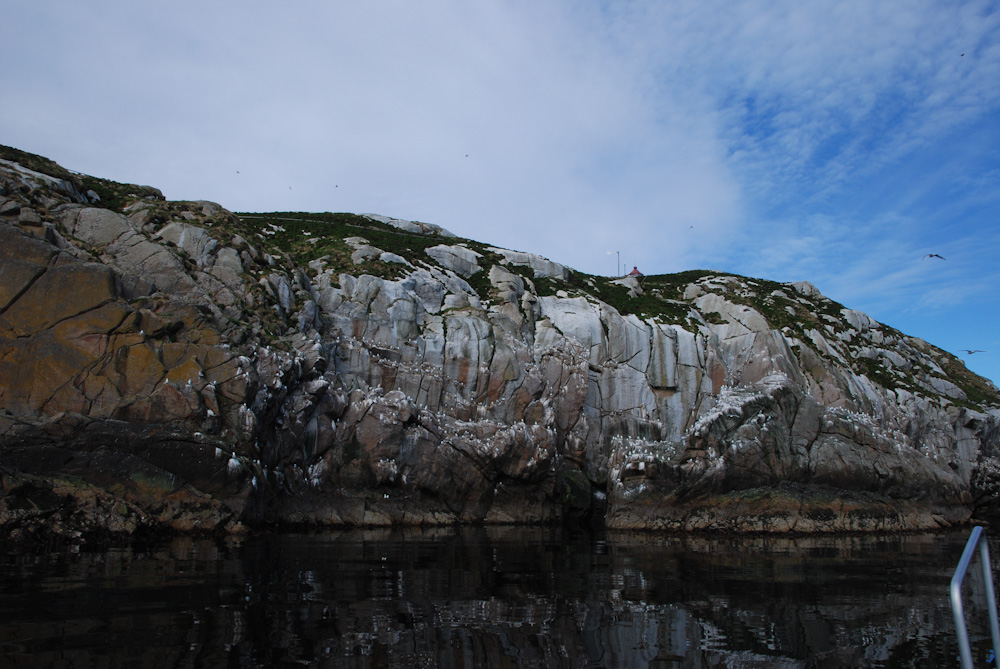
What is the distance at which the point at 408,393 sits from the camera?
35719 mm

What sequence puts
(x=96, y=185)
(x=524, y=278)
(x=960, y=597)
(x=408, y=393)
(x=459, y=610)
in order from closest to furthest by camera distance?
(x=960, y=597)
(x=459, y=610)
(x=408, y=393)
(x=96, y=185)
(x=524, y=278)

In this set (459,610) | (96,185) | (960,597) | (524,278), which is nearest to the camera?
(960,597)

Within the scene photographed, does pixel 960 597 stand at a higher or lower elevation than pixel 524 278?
lower

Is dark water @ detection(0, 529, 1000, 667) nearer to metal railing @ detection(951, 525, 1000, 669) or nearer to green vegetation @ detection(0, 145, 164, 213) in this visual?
metal railing @ detection(951, 525, 1000, 669)

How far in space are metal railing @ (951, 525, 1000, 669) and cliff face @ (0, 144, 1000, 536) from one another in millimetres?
22119

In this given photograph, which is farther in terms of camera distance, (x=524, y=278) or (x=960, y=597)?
(x=524, y=278)

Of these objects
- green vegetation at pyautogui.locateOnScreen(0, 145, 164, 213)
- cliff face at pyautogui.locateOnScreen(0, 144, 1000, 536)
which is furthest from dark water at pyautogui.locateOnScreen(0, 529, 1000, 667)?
green vegetation at pyautogui.locateOnScreen(0, 145, 164, 213)

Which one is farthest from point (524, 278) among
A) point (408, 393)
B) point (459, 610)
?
point (459, 610)

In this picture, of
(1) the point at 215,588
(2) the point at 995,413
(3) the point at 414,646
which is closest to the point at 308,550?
(1) the point at 215,588

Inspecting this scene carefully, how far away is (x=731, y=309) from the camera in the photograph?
4756cm

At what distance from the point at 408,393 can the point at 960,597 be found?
32.3 metres

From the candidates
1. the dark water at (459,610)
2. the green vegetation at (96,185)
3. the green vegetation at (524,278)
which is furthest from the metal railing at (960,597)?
the green vegetation at (96,185)

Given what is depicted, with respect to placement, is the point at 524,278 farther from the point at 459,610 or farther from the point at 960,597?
the point at 960,597

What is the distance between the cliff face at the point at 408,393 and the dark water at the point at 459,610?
5.75 meters
